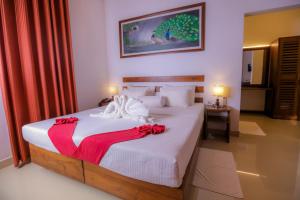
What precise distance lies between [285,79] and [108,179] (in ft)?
14.6

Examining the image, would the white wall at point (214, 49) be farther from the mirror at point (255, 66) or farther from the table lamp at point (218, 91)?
the mirror at point (255, 66)

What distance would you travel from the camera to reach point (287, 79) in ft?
12.2

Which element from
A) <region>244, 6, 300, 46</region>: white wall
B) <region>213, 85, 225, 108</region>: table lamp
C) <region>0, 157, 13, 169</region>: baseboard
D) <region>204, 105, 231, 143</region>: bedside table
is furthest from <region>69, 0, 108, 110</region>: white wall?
<region>244, 6, 300, 46</region>: white wall

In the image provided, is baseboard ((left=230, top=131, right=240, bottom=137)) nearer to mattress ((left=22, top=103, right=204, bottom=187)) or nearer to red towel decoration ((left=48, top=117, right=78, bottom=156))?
mattress ((left=22, top=103, right=204, bottom=187))

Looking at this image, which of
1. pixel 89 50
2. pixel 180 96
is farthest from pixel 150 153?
pixel 89 50

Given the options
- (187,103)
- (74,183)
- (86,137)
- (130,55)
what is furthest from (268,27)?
(74,183)

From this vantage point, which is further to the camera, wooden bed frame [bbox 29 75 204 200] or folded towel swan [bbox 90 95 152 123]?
folded towel swan [bbox 90 95 152 123]

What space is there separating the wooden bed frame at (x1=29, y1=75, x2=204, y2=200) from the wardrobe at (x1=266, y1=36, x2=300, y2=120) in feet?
11.8

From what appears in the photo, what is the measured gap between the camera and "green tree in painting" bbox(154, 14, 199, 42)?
9.71 feet

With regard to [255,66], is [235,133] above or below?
below

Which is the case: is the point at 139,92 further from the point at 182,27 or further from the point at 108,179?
the point at 108,179

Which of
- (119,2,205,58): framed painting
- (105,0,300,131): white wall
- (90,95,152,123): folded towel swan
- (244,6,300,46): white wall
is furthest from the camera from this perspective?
(244,6,300,46): white wall

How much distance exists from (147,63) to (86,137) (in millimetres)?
2411

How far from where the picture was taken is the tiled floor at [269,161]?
156 cm
